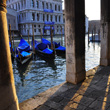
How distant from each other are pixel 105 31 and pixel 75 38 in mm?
2279

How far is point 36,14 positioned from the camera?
38375 millimetres

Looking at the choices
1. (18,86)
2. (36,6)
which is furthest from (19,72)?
(36,6)

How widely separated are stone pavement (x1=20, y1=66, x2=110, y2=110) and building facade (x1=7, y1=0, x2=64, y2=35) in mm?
33196

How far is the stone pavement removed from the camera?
277cm

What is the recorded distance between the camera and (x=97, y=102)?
113 inches

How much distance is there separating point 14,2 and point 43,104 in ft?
138

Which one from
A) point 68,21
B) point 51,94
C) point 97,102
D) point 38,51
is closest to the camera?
point 97,102

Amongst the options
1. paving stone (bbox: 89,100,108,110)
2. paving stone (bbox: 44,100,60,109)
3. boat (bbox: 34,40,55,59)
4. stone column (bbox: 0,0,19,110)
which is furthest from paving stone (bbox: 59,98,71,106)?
boat (bbox: 34,40,55,59)

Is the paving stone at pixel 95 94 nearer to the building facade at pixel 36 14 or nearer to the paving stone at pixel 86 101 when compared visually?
the paving stone at pixel 86 101

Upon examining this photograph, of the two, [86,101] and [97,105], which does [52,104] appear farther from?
[97,105]

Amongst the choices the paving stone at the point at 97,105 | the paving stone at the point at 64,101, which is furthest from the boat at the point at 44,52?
the paving stone at the point at 97,105

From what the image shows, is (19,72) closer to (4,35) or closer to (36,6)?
(4,35)

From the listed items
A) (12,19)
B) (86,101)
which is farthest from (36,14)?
(86,101)

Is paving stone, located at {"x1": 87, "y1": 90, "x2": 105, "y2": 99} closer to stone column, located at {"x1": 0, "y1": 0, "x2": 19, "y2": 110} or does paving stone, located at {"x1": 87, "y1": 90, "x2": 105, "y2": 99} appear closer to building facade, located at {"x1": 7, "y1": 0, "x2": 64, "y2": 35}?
stone column, located at {"x1": 0, "y1": 0, "x2": 19, "y2": 110}
